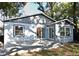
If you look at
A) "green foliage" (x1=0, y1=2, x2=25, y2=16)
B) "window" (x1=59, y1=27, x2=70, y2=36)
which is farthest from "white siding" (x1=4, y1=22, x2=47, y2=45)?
"window" (x1=59, y1=27, x2=70, y2=36)

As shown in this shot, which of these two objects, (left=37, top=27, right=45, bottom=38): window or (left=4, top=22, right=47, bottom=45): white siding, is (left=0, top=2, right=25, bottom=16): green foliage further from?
(left=37, top=27, right=45, bottom=38): window

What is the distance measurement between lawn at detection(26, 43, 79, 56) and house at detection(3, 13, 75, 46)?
0.10 m

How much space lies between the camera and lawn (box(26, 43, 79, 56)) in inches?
171

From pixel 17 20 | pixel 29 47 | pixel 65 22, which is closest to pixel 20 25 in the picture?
pixel 17 20

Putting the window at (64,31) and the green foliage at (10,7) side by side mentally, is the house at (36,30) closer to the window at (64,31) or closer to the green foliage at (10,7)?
the window at (64,31)

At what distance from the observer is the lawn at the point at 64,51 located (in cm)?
433

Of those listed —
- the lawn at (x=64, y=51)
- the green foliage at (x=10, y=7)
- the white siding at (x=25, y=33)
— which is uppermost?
the green foliage at (x=10, y=7)

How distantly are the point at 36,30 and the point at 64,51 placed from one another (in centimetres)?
52

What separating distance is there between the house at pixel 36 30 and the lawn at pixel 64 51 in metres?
0.10

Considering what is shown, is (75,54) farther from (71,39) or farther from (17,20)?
(17,20)

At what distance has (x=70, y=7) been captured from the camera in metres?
4.35

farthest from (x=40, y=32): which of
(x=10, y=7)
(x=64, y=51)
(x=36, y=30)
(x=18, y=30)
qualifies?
(x=10, y=7)

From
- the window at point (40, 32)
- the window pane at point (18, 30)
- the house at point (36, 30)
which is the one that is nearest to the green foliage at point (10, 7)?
the house at point (36, 30)

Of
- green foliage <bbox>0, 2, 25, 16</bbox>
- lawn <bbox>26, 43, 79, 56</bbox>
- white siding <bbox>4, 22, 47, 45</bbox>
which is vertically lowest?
lawn <bbox>26, 43, 79, 56</bbox>
